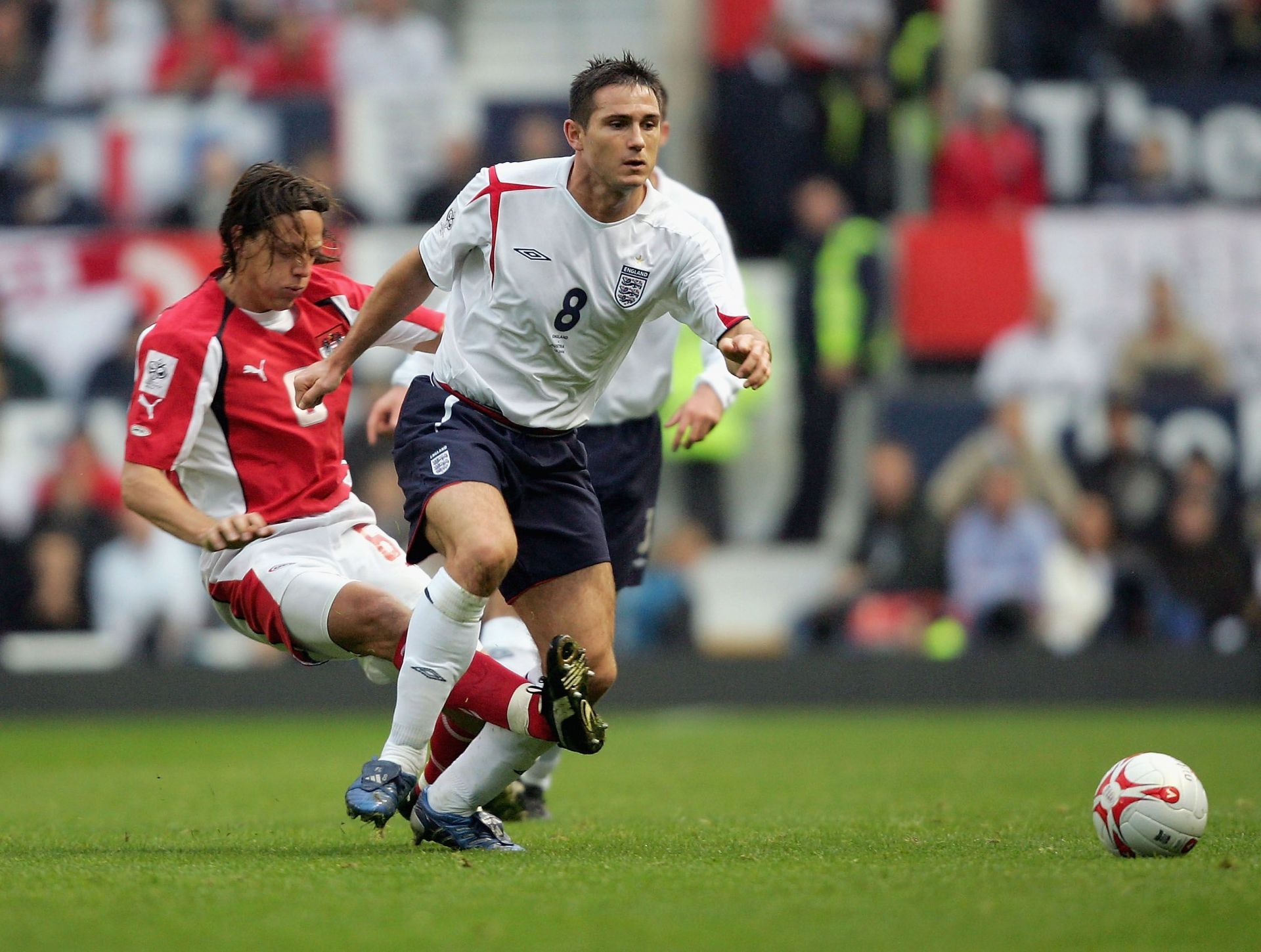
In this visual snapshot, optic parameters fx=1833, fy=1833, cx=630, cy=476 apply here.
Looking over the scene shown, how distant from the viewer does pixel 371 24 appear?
16.8 metres

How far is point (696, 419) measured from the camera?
6.37 metres

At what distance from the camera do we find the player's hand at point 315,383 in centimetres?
Result: 559

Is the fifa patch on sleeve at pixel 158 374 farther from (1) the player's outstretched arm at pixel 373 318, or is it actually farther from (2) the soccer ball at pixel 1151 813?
(2) the soccer ball at pixel 1151 813

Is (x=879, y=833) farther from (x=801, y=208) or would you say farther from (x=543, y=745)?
(x=801, y=208)

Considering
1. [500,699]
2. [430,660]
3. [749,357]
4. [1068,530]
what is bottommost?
[1068,530]

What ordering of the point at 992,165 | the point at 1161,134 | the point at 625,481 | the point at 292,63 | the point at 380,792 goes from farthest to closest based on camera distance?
1. the point at 292,63
2. the point at 1161,134
3. the point at 992,165
4. the point at 625,481
5. the point at 380,792

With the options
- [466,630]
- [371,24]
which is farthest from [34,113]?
[466,630]

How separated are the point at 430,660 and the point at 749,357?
1301 millimetres

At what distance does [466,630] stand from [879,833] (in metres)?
1.56

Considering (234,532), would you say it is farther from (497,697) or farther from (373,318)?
(497,697)

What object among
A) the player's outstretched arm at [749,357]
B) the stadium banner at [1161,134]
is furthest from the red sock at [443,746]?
the stadium banner at [1161,134]

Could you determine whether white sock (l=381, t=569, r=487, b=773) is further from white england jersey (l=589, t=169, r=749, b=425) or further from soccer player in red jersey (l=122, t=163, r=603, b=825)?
white england jersey (l=589, t=169, r=749, b=425)

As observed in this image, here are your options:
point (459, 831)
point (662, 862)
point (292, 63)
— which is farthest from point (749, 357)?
point (292, 63)

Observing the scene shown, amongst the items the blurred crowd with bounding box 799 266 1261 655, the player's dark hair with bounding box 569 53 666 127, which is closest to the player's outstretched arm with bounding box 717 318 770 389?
the player's dark hair with bounding box 569 53 666 127
